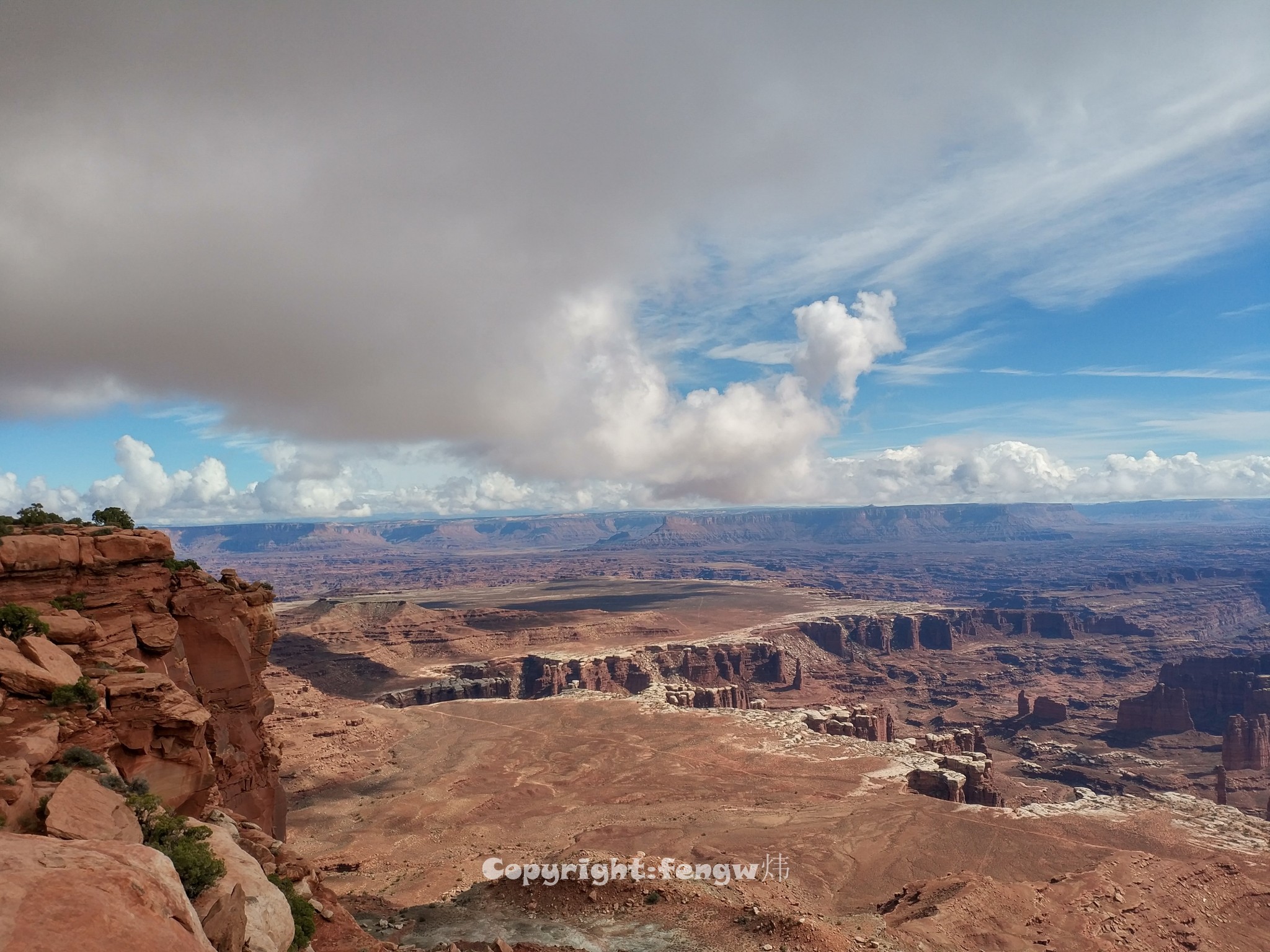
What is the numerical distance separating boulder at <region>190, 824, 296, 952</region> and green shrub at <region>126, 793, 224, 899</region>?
0.83ft

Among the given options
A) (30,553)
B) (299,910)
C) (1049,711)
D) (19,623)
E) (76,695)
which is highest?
(30,553)

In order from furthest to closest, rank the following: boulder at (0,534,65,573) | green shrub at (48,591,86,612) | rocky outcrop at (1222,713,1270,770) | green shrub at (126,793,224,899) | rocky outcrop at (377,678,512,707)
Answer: rocky outcrop at (377,678,512,707) < rocky outcrop at (1222,713,1270,770) < green shrub at (48,591,86,612) < boulder at (0,534,65,573) < green shrub at (126,793,224,899)

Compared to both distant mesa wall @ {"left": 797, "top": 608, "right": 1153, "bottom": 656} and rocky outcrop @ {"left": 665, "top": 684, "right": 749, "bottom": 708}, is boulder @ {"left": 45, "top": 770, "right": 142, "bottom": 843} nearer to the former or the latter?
rocky outcrop @ {"left": 665, "top": 684, "right": 749, "bottom": 708}

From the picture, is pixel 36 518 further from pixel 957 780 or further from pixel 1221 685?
pixel 1221 685

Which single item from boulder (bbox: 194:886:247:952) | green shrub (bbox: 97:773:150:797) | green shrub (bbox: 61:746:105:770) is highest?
green shrub (bbox: 61:746:105:770)

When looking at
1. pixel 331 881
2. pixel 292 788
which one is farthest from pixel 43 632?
pixel 292 788

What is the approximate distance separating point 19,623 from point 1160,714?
122746 millimetres

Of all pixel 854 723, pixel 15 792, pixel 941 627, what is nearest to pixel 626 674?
pixel 854 723

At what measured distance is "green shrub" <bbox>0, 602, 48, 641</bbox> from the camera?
46.9 ft

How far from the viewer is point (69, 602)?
54.2 feet

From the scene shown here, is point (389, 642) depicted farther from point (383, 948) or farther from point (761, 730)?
point (383, 948)

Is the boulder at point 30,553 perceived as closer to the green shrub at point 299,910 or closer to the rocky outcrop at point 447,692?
the green shrub at point 299,910

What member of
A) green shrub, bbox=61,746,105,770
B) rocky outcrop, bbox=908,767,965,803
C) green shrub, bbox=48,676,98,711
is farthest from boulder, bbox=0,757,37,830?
rocky outcrop, bbox=908,767,965,803

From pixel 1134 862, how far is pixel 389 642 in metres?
111
